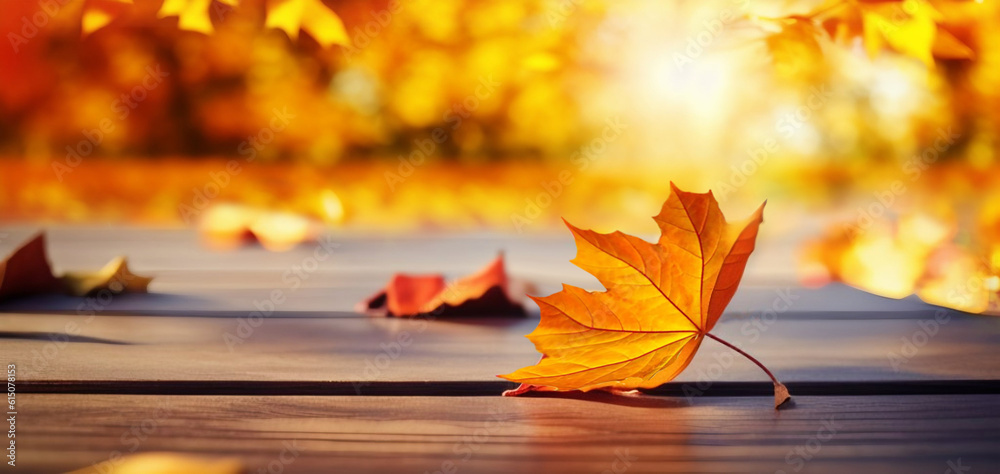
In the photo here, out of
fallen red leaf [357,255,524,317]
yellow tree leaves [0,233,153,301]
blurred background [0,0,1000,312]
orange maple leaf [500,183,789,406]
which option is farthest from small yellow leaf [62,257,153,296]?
blurred background [0,0,1000,312]

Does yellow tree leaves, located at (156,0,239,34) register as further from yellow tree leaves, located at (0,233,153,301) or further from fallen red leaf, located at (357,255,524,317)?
fallen red leaf, located at (357,255,524,317)

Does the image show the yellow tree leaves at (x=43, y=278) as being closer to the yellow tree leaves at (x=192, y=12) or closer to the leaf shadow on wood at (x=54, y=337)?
the leaf shadow on wood at (x=54, y=337)

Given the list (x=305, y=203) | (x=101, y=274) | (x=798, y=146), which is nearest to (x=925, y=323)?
(x=101, y=274)

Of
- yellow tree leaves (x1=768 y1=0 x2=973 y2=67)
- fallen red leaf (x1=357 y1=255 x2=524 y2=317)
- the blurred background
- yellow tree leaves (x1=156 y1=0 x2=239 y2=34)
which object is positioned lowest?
fallen red leaf (x1=357 y1=255 x2=524 y2=317)

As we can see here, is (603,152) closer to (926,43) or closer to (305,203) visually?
(305,203)

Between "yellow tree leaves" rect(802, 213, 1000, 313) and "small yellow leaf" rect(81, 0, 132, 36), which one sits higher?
"small yellow leaf" rect(81, 0, 132, 36)

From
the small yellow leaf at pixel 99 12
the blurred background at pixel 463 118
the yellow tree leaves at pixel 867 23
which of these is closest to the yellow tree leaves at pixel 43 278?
the small yellow leaf at pixel 99 12

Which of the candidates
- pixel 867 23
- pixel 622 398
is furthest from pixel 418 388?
pixel 867 23
